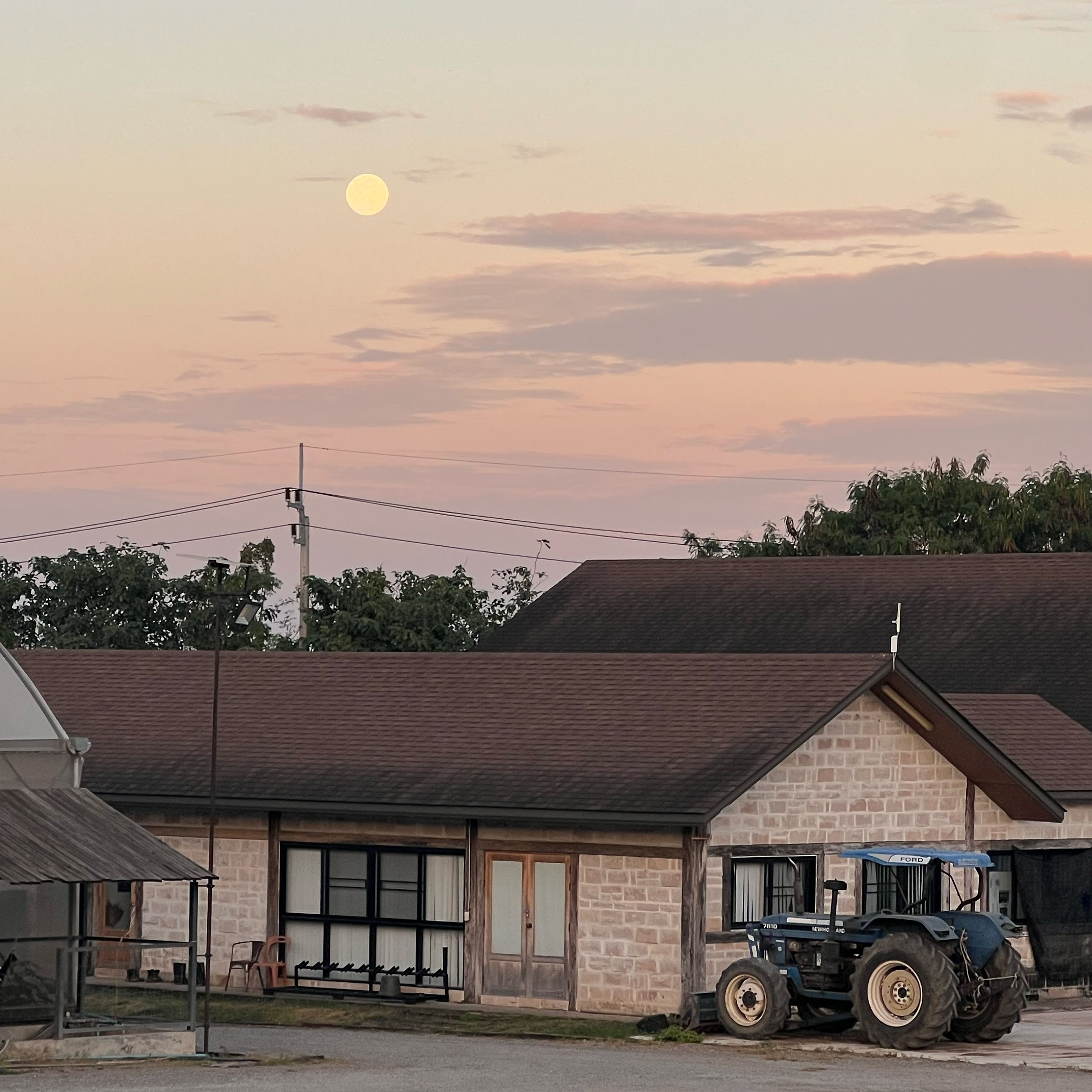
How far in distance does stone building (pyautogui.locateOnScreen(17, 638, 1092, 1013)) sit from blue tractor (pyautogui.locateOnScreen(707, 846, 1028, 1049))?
1996mm

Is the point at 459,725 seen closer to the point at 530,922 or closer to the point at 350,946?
the point at 350,946

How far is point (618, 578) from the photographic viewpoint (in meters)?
52.7

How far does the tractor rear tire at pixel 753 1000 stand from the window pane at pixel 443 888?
5.31 meters

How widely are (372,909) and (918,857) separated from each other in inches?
327

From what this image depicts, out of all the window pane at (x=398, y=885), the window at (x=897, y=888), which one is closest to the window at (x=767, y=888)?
the window at (x=897, y=888)

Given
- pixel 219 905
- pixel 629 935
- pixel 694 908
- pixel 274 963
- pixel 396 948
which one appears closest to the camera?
pixel 694 908

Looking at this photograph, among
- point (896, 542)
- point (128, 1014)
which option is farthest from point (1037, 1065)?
point (896, 542)

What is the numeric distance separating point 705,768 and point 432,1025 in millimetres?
4772

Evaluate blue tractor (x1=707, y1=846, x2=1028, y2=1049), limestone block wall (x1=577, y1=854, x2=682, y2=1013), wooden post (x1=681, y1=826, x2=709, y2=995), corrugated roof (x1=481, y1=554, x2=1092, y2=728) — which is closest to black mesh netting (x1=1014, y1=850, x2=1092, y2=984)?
blue tractor (x1=707, y1=846, x2=1028, y2=1049)

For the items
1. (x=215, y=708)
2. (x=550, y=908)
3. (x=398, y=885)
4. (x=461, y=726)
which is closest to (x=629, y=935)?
(x=550, y=908)

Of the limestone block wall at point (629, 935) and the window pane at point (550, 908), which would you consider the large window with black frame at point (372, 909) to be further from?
the limestone block wall at point (629, 935)

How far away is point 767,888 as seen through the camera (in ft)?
103

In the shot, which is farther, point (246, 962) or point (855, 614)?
point (855, 614)

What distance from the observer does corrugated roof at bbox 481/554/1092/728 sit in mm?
45531
